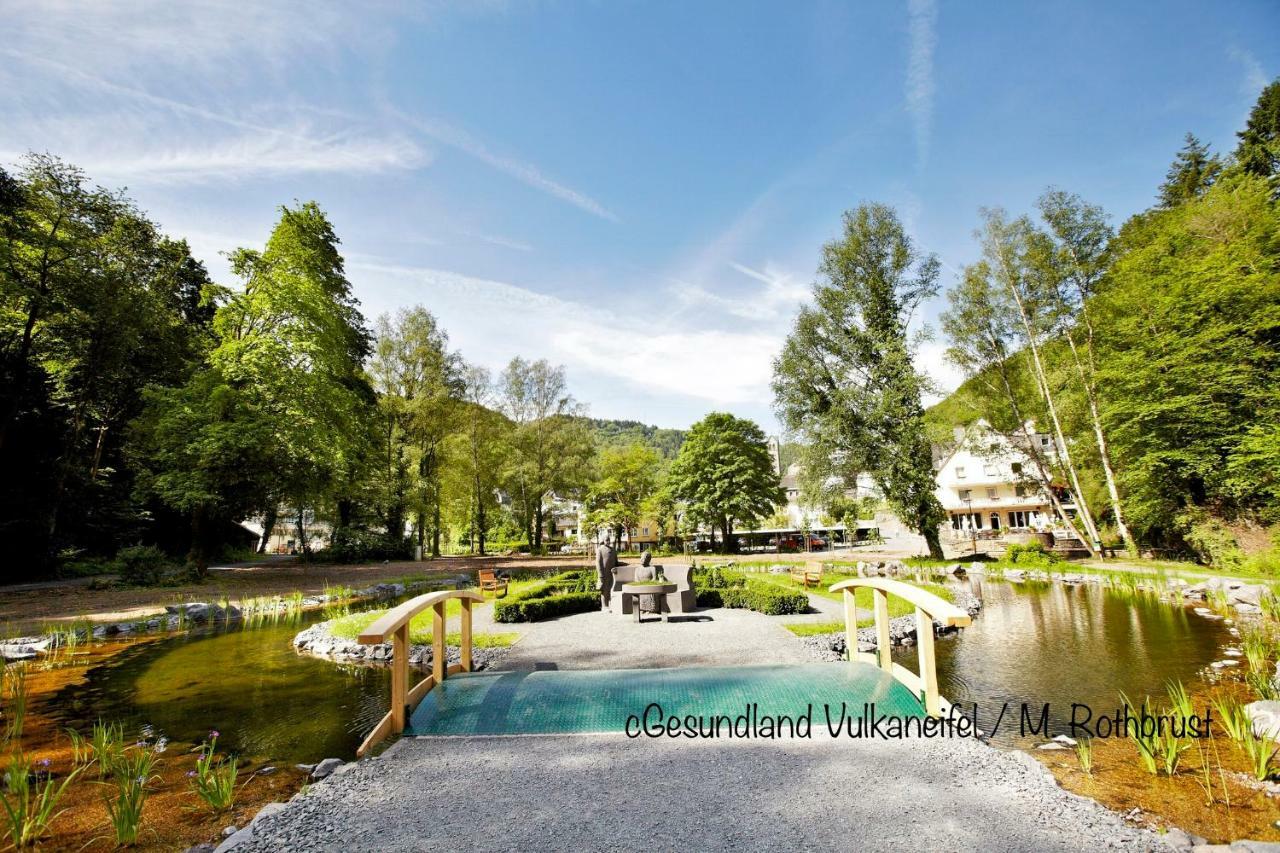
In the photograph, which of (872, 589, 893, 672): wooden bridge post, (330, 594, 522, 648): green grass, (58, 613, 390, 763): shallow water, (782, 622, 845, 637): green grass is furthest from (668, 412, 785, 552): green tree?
(872, 589, 893, 672): wooden bridge post

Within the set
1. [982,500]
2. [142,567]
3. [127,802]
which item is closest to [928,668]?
[127,802]

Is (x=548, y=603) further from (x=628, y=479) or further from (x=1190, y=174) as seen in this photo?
(x=1190, y=174)

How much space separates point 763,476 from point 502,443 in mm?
17505

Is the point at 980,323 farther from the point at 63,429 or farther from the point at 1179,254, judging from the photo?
the point at 63,429

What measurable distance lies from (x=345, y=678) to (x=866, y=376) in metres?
22.4

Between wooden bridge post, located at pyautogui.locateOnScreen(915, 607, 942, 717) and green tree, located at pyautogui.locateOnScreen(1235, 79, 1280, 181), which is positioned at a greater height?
green tree, located at pyautogui.locateOnScreen(1235, 79, 1280, 181)

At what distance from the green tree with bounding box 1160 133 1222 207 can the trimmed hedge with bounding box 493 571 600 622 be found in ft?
116

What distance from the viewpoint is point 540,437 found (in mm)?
36000

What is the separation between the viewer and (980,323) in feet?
81.0

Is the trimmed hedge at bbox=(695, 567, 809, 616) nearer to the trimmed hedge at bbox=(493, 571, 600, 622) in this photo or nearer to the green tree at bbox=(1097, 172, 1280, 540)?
the trimmed hedge at bbox=(493, 571, 600, 622)

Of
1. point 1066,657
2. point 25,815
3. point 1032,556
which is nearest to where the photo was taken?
point 25,815

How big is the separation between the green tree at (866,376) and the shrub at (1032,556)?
2.75m

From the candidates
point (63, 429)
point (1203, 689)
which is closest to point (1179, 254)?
point (1203, 689)

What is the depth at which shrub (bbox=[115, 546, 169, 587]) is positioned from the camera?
Result: 17709 millimetres
